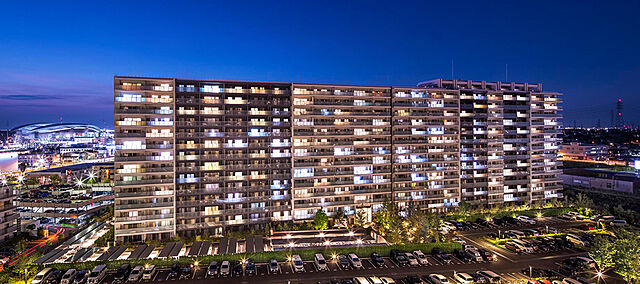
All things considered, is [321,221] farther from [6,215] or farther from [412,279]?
[6,215]

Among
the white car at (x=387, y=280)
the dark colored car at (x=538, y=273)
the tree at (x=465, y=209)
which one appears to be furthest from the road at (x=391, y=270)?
the tree at (x=465, y=209)

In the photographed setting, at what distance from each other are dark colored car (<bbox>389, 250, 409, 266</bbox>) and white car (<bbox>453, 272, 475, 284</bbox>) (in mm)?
7746

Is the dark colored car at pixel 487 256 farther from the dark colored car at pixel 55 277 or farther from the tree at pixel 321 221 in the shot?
the dark colored car at pixel 55 277

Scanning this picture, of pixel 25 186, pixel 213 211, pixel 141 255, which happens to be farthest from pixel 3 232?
pixel 25 186

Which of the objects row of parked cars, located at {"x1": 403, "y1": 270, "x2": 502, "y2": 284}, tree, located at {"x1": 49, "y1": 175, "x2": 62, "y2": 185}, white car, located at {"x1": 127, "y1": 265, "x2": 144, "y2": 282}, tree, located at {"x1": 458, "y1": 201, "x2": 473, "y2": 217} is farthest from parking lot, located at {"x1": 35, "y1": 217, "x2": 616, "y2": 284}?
tree, located at {"x1": 49, "y1": 175, "x2": 62, "y2": 185}

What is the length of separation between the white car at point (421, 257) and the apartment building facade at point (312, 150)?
24.4 meters

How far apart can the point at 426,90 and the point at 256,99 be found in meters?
41.8

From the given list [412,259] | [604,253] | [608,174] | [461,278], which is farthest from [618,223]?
[412,259]

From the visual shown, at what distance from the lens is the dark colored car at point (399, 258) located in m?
52.9

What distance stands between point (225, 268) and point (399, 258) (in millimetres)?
25570

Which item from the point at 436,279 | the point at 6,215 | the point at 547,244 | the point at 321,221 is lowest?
the point at 436,279

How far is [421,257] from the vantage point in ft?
176

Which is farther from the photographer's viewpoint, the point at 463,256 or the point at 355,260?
the point at 463,256

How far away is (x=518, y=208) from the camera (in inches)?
3553
